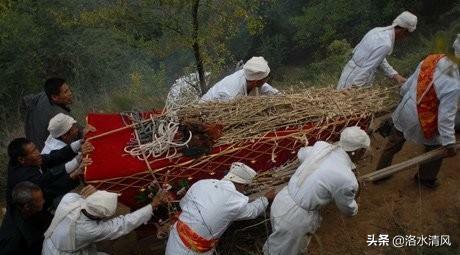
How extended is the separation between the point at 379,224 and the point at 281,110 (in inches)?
56.2

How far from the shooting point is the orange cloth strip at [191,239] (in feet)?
11.7

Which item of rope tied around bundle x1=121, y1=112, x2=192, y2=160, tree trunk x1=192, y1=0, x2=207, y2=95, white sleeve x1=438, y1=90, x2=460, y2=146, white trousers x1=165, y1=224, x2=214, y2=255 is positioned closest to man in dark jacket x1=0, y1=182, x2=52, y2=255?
rope tied around bundle x1=121, y1=112, x2=192, y2=160

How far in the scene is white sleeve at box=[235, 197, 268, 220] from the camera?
11.9 feet

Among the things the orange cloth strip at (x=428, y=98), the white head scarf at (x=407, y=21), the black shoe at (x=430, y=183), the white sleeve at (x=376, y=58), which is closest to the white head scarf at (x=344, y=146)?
the orange cloth strip at (x=428, y=98)

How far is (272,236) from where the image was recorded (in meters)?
3.83

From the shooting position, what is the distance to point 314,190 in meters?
3.56

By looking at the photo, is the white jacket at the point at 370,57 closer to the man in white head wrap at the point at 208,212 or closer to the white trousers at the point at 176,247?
the man in white head wrap at the point at 208,212

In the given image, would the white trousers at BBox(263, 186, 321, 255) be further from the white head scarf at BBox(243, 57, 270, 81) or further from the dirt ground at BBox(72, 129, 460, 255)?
the white head scarf at BBox(243, 57, 270, 81)

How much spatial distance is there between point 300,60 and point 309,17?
6.94ft

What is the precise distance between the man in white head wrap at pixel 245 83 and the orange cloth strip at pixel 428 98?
149cm

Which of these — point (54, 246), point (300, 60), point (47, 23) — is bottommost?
point (300, 60)

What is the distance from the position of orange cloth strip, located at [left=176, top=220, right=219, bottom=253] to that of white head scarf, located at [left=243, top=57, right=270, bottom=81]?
1.90m

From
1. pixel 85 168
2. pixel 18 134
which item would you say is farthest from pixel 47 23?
pixel 85 168

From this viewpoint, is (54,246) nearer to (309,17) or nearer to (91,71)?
(91,71)
